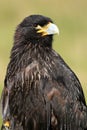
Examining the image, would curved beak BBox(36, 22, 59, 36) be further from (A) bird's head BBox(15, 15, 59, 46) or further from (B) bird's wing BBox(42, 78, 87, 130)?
(B) bird's wing BBox(42, 78, 87, 130)

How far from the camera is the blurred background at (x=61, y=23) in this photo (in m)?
23.0

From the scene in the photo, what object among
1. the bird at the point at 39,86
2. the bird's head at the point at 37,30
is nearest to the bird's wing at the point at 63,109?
the bird at the point at 39,86

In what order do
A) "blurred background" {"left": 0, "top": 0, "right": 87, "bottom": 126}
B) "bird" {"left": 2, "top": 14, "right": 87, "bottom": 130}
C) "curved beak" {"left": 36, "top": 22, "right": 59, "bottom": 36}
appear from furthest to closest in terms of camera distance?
"blurred background" {"left": 0, "top": 0, "right": 87, "bottom": 126} < "curved beak" {"left": 36, "top": 22, "right": 59, "bottom": 36} < "bird" {"left": 2, "top": 14, "right": 87, "bottom": 130}

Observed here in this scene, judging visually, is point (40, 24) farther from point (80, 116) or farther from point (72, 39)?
point (72, 39)

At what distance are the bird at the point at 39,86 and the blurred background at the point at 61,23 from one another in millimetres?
7418

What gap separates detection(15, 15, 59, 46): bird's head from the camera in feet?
45.2

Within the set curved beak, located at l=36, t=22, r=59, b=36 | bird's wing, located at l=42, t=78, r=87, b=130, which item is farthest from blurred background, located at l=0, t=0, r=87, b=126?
curved beak, located at l=36, t=22, r=59, b=36

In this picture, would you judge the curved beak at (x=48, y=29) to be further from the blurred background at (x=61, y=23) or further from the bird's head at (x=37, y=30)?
the blurred background at (x=61, y=23)

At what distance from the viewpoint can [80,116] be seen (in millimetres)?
14000

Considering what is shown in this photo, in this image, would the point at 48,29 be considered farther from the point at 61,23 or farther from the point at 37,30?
the point at 61,23

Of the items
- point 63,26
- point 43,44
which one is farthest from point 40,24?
point 63,26

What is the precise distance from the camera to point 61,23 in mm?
26656

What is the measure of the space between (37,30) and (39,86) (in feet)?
2.34

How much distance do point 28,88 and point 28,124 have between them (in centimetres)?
49
